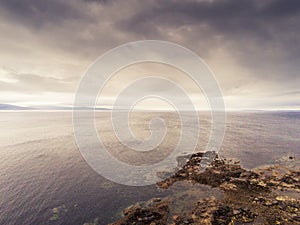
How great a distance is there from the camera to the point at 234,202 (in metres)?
23.8

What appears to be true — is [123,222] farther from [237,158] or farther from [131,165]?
[237,158]

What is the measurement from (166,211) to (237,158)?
29.5 metres

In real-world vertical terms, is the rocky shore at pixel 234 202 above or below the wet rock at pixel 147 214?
above

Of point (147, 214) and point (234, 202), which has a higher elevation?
point (234, 202)

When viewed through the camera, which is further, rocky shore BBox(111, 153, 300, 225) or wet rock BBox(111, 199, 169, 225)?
wet rock BBox(111, 199, 169, 225)

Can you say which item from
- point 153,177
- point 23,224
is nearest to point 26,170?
point 23,224

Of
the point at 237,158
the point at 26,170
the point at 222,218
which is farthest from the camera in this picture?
the point at 237,158

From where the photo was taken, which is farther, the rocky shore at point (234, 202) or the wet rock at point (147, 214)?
the wet rock at point (147, 214)

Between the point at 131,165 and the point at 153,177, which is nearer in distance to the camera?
the point at 153,177

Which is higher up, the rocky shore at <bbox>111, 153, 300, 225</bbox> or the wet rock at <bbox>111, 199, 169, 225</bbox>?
the rocky shore at <bbox>111, 153, 300, 225</bbox>

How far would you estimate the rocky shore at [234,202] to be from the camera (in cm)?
2044

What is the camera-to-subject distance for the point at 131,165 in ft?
132

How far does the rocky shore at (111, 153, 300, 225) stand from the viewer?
67.1ft

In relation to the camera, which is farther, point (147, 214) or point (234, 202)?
point (234, 202)
